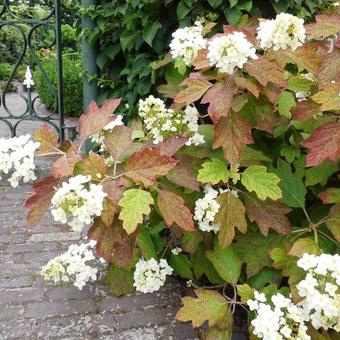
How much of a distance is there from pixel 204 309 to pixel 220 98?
0.66 meters

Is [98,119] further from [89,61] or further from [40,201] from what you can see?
[89,61]

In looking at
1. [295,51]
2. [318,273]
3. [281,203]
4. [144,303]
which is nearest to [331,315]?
[318,273]

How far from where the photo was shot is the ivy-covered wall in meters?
2.16

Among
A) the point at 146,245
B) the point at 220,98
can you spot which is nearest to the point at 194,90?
the point at 220,98

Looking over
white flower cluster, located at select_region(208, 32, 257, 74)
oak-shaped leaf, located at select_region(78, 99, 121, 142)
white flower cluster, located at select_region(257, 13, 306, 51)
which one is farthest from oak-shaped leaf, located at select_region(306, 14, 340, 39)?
oak-shaped leaf, located at select_region(78, 99, 121, 142)

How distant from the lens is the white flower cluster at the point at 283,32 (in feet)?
3.83

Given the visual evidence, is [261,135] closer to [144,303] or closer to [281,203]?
[281,203]

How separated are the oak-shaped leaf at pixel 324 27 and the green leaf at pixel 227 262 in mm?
764

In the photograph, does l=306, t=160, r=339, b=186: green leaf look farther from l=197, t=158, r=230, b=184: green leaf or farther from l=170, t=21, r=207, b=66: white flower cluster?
l=170, t=21, r=207, b=66: white flower cluster

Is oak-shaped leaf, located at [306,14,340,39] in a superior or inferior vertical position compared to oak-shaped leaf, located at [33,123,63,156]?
superior

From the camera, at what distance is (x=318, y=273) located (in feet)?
3.37

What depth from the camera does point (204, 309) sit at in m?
1.30

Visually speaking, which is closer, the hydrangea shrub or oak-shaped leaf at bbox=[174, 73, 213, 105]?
the hydrangea shrub

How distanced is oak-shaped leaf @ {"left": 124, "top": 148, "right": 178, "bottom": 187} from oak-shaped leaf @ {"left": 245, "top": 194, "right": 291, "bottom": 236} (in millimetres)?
338
